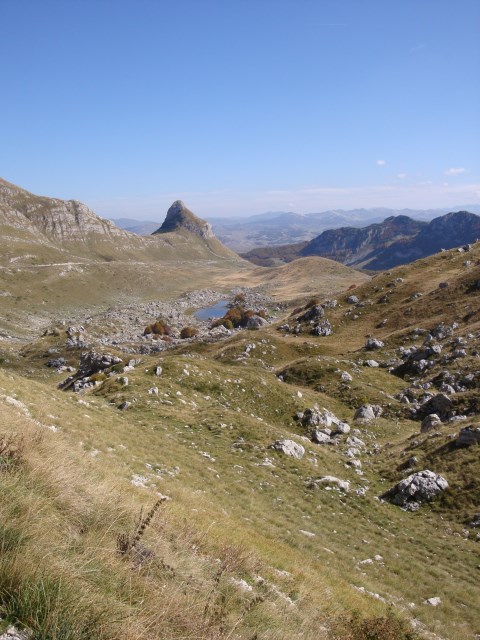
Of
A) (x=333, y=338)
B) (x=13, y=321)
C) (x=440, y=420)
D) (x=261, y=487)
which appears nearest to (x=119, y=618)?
(x=261, y=487)

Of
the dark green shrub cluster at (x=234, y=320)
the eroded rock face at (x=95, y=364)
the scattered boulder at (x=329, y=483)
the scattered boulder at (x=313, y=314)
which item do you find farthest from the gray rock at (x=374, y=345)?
the dark green shrub cluster at (x=234, y=320)

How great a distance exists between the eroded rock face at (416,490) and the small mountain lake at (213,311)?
136 m

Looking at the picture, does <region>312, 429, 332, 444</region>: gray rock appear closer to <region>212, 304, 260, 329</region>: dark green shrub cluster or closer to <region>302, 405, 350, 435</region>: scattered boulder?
<region>302, 405, 350, 435</region>: scattered boulder

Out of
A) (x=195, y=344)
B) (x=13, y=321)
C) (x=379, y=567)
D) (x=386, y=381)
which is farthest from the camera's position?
(x=13, y=321)

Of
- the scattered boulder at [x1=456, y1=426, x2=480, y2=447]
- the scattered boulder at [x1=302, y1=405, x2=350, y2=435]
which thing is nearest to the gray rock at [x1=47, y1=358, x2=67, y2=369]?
the scattered boulder at [x1=302, y1=405, x2=350, y2=435]

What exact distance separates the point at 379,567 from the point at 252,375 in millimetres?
26883

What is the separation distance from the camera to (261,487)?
2136 centimetres

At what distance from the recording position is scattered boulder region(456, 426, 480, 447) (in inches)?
966

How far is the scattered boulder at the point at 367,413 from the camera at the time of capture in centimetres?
3725

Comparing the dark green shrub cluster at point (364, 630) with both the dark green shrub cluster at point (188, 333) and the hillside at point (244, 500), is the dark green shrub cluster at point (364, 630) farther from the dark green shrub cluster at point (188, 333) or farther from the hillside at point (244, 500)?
the dark green shrub cluster at point (188, 333)

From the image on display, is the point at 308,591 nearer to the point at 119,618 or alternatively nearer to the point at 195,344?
the point at 119,618

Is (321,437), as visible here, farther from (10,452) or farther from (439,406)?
(10,452)

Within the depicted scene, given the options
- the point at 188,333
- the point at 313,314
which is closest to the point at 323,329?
the point at 313,314

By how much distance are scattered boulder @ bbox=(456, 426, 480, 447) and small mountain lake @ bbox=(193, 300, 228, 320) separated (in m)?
135
